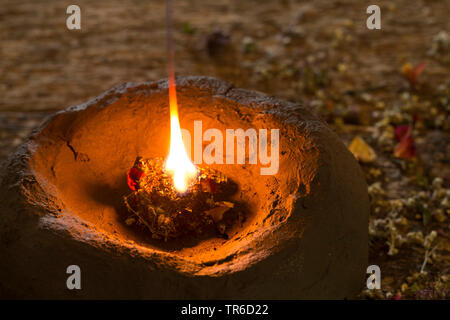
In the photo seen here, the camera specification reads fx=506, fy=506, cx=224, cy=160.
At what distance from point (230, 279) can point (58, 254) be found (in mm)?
443

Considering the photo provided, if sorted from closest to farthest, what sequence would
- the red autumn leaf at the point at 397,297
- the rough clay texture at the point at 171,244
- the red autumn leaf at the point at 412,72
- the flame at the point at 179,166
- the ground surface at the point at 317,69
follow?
the rough clay texture at the point at 171,244 < the flame at the point at 179,166 < the red autumn leaf at the point at 397,297 < the ground surface at the point at 317,69 < the red autumn leaf at the point at 412,72

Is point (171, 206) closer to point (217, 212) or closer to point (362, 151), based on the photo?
point (217, 212)

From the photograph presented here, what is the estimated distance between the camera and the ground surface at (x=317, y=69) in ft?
7.07

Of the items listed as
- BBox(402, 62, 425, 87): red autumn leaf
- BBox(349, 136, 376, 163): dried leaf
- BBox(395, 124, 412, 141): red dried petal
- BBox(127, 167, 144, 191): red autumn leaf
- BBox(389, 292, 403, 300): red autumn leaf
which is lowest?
BBox(389, 292, 403, 300): red autumn leaf

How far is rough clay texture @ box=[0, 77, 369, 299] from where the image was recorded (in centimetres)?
128

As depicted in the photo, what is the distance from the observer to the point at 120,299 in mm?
1258

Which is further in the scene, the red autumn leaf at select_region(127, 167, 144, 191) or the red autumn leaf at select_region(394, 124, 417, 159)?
the red autumn leaf at select_region(394, 124, 417, 159)

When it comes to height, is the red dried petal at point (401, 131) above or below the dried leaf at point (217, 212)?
above

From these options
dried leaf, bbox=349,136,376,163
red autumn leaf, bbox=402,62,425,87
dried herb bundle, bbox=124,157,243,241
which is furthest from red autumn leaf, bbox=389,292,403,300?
red autumn leaf, bbox=402,62,425,87

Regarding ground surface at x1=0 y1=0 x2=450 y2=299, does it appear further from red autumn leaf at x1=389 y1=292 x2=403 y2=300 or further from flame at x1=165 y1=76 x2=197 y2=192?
flame at x1=165 y1=76 x2=197 y2=192

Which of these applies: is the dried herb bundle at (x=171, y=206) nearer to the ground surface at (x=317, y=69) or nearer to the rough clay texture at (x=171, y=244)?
→ the rough clay texture at (x=171, y=244)

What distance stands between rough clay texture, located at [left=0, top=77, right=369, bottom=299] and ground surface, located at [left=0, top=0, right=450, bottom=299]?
2.00 feet

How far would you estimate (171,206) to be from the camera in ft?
5.13

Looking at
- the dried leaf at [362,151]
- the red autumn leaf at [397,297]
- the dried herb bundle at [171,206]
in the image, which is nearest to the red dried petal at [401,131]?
the dried leaf at [362,151]
